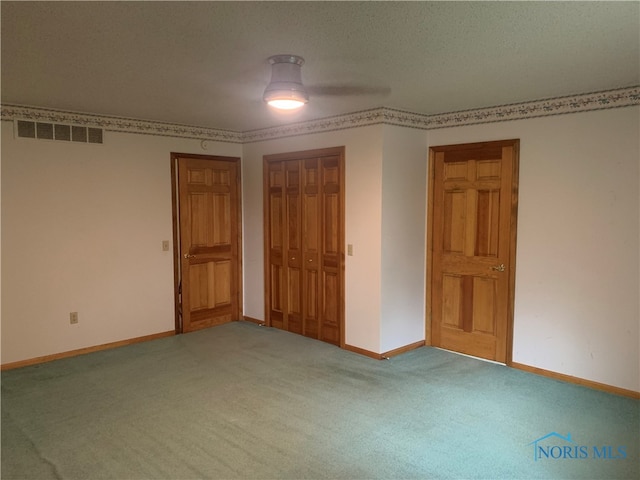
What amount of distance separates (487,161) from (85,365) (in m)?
4.19

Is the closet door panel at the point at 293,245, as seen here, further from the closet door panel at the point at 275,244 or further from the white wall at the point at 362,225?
the white wall at the point at 362,225

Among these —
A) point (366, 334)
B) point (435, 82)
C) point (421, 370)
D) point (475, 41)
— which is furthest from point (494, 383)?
point (475, 41)

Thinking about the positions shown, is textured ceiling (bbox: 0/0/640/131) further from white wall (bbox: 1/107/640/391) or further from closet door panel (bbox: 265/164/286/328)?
closet door panel (bbox: 265/164/286/328)

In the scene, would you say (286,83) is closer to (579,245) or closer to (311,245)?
(311,245)

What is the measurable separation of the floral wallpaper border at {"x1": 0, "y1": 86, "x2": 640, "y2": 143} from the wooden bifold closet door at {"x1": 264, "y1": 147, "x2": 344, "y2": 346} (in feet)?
1.00

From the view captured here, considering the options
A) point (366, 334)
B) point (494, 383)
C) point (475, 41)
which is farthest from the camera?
point (366, 334)

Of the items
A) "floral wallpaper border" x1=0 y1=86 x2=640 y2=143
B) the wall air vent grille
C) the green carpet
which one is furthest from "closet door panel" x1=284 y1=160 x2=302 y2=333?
the wall air vent grille

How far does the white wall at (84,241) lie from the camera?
4.15 meters

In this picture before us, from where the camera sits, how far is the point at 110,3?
199 cm

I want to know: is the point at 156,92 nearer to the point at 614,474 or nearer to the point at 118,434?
the point at 118,434

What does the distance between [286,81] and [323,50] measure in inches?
11.2

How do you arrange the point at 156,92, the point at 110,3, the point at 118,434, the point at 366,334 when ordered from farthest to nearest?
the point at 366,334 → the point at 156,92 → the point at 118,434 → the point at 110,3

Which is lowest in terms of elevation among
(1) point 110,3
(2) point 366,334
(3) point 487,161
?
(2) point 366,334

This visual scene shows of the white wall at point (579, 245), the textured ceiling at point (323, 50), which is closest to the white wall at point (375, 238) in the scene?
the white wall at point (579, 245)
